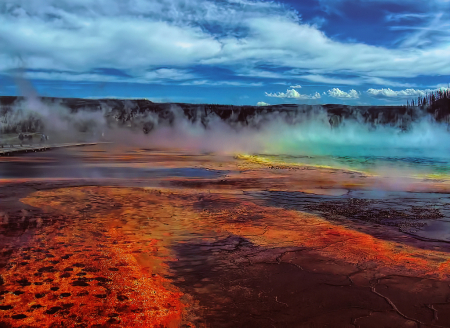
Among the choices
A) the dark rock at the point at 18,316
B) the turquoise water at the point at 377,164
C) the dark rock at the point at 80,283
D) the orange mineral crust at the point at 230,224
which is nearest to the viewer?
the dark rock at the point at 18,316

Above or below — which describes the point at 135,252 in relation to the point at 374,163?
above

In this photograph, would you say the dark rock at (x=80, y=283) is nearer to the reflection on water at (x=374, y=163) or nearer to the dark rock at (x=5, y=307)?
the dark rock at (x=5, y=307)

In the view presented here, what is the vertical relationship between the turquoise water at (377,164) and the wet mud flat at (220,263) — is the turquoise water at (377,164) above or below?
below

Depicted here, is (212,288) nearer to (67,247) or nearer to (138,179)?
(67,247)

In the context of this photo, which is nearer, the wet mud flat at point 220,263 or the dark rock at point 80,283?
the wet mud flat at point 220,263

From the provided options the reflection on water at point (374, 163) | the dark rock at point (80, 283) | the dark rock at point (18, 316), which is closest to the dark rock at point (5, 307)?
the dark rock at point (18, 316)

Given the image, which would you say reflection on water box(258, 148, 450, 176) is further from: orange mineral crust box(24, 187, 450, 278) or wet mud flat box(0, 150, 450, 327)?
orange mineral crust box(24, 187, 450, 278)

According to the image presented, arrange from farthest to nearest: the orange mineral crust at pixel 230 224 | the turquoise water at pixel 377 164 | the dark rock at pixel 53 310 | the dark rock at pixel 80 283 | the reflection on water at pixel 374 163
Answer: the reflection on water at pixel 374 163 < the turquoise water at pixel 377 164 < the orange mineral crust at pixel 230 224 < the dark rock at pixel 80 283 < the dark rock at pixel 53 310

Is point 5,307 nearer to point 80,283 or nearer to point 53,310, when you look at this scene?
point 53,310

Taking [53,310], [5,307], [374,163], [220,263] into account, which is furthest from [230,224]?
[374,163]
